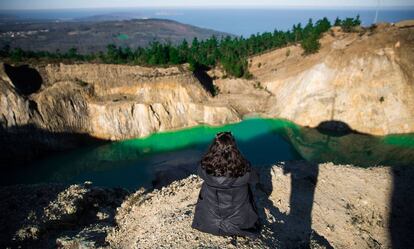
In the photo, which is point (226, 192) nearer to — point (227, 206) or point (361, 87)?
point (227, 206)

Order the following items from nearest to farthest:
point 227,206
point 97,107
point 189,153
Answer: point 227,206, point 189,153, point 97,107

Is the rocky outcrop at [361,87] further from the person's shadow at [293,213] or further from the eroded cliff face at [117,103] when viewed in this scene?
the person's shadow at [293,213]

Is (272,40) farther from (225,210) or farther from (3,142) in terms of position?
(225,210)

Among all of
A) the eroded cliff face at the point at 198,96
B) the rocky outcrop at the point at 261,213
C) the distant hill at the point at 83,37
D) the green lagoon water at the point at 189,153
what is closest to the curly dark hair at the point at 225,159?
the rocky outcrop at the point at 261,213

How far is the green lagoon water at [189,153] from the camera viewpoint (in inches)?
1037

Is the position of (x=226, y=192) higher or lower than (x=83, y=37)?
lower

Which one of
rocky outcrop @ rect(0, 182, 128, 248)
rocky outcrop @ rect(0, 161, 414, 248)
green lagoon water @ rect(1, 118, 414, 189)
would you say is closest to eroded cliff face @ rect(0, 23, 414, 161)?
green lagoon water @ rect(1, 118, 414, 189)

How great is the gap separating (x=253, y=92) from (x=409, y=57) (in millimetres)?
18626

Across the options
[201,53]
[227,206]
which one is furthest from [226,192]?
[201,53]

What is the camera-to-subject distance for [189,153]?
3008 centimetres

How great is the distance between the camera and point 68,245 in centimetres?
1116

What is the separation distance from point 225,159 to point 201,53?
164 ft

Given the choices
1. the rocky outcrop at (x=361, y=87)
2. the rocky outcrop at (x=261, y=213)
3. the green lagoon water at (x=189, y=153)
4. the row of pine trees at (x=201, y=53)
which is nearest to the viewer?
the rocky outcrop at (x=261, y=213)

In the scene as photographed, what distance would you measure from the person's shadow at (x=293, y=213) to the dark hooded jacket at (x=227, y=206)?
74.0 inches
